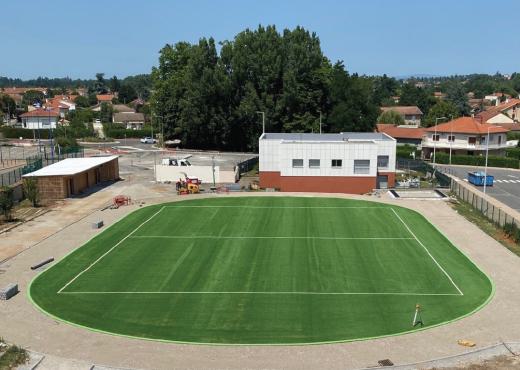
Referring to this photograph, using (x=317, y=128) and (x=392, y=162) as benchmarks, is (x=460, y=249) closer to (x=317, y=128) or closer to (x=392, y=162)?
(x=392, y=162)

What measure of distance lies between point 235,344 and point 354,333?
5302mm

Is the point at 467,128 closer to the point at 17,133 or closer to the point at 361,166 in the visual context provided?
the point at 361,166

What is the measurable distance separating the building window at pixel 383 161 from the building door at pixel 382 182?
99cm

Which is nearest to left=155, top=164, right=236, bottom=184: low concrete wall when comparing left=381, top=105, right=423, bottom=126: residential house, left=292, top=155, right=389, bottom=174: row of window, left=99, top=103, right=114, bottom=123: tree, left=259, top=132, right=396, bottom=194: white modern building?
left=259, top=132, right=396, bottom=194: white modern building

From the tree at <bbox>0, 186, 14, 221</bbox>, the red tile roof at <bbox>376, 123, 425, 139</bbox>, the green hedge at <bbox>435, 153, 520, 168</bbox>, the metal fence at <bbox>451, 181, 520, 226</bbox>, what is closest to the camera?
the metal fence at <bbox>451, 181, 520, 226</bbox>

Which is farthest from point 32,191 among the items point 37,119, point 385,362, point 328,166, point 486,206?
point 37,119

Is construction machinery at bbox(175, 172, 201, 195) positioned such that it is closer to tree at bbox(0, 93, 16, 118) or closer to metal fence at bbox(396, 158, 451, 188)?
metal fence at bbox(396, 158, 451, 188)

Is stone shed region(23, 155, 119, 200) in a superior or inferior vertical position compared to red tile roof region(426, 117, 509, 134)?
inferior

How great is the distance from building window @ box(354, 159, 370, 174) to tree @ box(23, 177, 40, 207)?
104 feet

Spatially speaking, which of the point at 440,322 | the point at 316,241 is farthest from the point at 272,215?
the point at 440,322

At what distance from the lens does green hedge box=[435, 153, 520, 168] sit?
81.6 meters

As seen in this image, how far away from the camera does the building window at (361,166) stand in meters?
57.8

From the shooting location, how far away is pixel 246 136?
95312 millimetres

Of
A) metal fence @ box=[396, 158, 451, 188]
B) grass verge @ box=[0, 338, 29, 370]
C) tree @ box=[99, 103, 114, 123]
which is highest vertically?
tree @ box=[99, 103, 114, 123]
